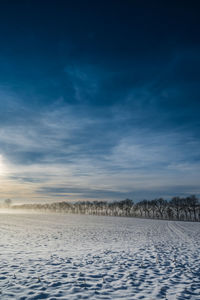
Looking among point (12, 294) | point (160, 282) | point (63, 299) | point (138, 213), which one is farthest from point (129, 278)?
point (138, 213)

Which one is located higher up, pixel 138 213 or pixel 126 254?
pixel 126 254

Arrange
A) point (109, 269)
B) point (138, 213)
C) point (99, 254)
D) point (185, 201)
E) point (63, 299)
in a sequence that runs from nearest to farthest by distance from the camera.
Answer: point (63, 299) → point (109, 269) → point (99, 254) → point (185, 201) → point (138, 213)

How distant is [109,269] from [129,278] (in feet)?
5.59

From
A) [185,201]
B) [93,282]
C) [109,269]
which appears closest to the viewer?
[93,282]

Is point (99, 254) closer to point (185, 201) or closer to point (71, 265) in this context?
point (71, 265)

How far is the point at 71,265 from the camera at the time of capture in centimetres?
1130

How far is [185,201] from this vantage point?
136625 millimetres

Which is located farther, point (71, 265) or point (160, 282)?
point (71, 265)

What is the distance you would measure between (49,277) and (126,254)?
6949 millimetres

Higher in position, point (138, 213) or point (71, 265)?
point (71, 265)

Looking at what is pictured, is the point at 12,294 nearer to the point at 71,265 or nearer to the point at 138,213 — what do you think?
the point at 71,265

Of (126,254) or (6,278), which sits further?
(126,254)

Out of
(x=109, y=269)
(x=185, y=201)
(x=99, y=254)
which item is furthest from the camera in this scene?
(x=185, y=201)

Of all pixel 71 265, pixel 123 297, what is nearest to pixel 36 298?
pixel 123 297
